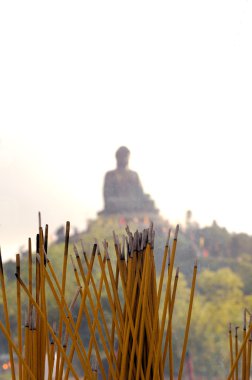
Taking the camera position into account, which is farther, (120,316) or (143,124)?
(143,124)

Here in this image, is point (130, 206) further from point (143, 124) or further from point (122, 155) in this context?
point (143, 124)

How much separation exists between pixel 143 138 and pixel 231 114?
1.05 ft

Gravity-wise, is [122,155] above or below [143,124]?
below

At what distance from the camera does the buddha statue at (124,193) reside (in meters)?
2.49

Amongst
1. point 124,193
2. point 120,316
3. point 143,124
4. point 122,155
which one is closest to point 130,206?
point 124,193

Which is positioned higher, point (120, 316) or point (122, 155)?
point (122, 155)

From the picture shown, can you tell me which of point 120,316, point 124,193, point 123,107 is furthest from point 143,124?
point 120,316

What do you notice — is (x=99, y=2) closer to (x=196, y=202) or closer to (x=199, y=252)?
(x=196, y=202)

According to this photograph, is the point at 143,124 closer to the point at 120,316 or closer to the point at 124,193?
the point at 124,193

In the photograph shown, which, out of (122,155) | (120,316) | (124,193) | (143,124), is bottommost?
(120,316)

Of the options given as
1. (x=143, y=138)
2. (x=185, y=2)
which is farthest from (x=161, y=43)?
(x=143, y=138)

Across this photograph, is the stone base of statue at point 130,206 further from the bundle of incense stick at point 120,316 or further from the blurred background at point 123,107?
the bundle of incense stick at point 120,316

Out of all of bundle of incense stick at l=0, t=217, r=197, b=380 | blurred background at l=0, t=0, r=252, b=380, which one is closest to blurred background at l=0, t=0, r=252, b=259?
blurred background at l=0, t=0, r=252, b=380

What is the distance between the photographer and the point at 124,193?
2.52m
